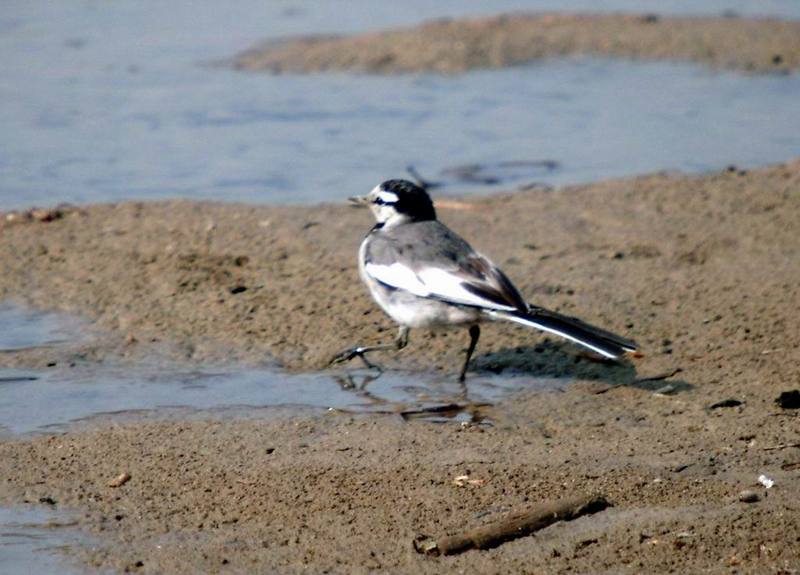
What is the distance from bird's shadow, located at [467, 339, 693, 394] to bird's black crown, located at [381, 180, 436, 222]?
0.92 m

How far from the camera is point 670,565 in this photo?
4965 mm

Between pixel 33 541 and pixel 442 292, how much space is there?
2.59 meters

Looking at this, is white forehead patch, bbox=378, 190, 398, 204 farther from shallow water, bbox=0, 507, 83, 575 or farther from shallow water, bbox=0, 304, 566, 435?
shallow water, bbox=0, 507, 83, 575

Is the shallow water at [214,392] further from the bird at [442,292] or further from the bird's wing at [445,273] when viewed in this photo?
the bird's wing at [445,273]

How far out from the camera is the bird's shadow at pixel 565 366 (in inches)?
279

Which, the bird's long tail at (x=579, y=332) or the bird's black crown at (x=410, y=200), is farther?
the bird's black crown at (x=410, y=200)

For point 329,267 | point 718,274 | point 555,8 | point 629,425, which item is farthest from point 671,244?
point 555,8

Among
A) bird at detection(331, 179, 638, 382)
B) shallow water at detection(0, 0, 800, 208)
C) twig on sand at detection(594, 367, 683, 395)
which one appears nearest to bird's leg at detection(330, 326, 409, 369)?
bird at detection(331, 179, 638, 382)

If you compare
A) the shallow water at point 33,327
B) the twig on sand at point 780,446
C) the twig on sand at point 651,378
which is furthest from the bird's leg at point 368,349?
the twig on sand at point 780,446

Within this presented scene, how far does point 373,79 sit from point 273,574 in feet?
29.3

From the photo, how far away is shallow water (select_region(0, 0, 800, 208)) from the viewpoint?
10.8m

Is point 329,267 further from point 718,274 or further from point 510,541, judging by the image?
point 510,541

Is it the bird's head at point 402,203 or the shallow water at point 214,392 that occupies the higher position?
the bird's head at point 402,203

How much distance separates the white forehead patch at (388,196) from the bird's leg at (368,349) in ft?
2.71
